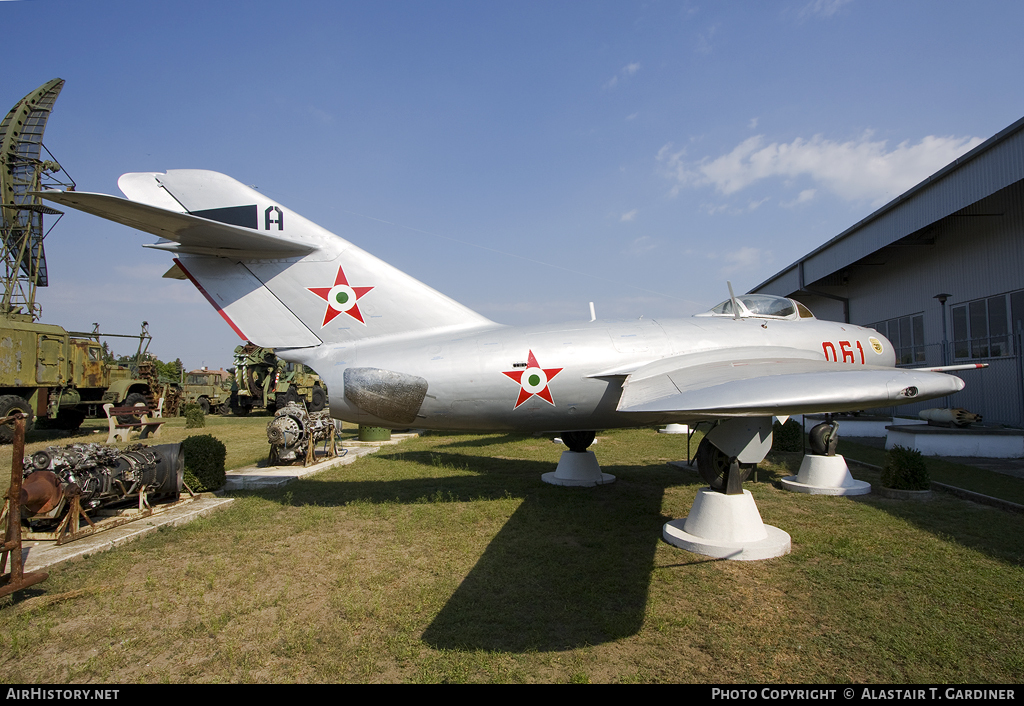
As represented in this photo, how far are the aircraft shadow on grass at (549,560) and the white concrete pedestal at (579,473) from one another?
0.24 metres

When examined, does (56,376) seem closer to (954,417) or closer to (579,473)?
(579,473)

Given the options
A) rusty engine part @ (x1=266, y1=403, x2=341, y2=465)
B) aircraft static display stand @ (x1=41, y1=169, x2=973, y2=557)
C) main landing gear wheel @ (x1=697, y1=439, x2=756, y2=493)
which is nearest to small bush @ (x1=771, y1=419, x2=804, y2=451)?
aircraft static display stand @ (x1=41, y1=169, x2=973, y2=557)

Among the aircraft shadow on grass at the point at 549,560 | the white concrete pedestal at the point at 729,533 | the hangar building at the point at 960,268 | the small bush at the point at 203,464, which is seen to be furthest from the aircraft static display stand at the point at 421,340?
the hangar building at the point at 960,268

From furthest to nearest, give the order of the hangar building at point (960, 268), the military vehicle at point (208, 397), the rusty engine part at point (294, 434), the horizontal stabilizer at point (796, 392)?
the military vehicle at point (208, 397), the hangar building at point (960, 268), the rusty engine part at point (294, 434), the horizontal stabilizer at point (796, 392)

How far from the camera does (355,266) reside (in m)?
6.51

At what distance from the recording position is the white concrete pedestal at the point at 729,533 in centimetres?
507

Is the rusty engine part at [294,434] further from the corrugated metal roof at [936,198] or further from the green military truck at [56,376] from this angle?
the corrugated metal roof at [936,198]

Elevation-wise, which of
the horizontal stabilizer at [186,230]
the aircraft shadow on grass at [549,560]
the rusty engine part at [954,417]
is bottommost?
the aircraft shadow on grass at [549,560]

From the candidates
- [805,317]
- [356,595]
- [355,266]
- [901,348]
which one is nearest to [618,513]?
[356,595]

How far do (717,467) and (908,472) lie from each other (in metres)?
3.93

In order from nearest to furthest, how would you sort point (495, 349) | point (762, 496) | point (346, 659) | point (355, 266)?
point (346, 659)
point (495, 349)
point (355, 266)
point (762, 496)

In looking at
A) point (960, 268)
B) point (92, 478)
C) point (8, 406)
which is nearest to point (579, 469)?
point (92, 478)

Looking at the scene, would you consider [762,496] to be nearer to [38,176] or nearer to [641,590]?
[641,590]
